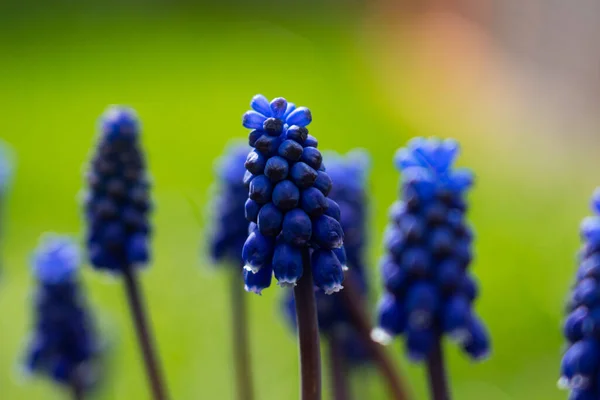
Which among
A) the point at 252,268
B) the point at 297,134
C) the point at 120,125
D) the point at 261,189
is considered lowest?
the point at 252,268

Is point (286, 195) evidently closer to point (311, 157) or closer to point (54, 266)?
point (311, 157)

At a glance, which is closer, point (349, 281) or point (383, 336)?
point (383, 336)

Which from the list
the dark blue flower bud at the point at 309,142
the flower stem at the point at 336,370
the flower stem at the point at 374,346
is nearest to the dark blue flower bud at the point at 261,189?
the dark blue flower bud at the point at 309,142

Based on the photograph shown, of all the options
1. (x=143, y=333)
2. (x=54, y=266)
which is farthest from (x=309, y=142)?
(x=54, y=266)

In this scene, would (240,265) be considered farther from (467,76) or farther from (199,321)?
(467,76)

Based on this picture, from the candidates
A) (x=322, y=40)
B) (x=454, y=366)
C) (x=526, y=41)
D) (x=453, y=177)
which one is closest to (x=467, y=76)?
(x=526, y=41)

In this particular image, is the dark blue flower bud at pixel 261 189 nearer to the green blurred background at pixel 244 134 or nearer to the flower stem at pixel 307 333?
the flower stem at pixel 307 333

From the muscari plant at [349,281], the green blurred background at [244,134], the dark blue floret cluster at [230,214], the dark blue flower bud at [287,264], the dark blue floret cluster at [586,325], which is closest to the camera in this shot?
the dark blue flower bud at [287,264]
